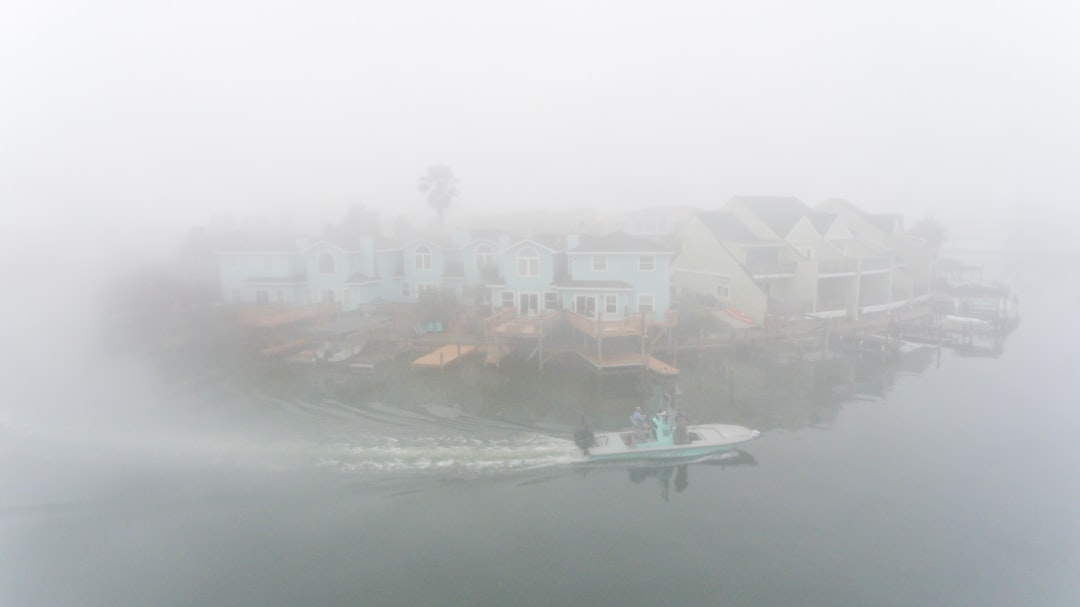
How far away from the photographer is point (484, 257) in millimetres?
34000

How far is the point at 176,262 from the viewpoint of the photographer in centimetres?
4122

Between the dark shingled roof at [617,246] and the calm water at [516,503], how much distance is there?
8.65m

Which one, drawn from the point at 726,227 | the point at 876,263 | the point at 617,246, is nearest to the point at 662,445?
the point at 617,246

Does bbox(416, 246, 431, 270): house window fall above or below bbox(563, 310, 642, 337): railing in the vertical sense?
above

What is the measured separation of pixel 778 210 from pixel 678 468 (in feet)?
86.8

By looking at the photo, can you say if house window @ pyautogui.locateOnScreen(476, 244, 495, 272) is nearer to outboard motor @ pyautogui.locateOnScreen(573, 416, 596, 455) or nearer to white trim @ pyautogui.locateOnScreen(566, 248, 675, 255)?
white trim @ pyautogui.locateOnScreen(566, 248, 675, 255)

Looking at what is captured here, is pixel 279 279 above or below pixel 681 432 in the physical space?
above

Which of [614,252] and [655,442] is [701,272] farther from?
[655,442]

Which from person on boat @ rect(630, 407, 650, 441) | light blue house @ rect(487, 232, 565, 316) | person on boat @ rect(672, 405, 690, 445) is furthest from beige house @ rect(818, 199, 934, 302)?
person on boat @ rect(630, 407, 650, 441)

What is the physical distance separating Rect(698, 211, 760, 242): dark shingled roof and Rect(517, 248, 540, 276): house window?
993 cm

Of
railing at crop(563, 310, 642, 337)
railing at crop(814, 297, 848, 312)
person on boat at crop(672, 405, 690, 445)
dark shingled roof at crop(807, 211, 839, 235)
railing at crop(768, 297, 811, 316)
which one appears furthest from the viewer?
dark shingled roof at crop(807, 211, 839, 235)

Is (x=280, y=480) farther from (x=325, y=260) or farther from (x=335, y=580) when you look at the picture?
(x=325, y=260)

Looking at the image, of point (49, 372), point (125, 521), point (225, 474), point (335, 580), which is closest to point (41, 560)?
point (125, 521)

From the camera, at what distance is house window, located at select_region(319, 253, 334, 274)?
34.5 m
